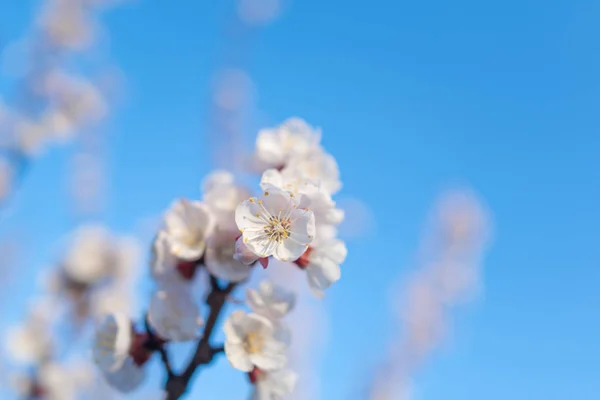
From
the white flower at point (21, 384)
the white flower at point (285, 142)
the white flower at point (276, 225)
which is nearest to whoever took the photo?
the white flower at point (276, 225)

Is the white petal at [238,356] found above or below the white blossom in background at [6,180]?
below

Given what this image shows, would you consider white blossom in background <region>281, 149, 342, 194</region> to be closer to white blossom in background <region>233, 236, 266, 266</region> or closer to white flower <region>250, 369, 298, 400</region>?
white blossom in background <region>233, 236, 266, 266</region>

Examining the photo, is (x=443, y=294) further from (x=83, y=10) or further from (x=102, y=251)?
(x=83, y=10)

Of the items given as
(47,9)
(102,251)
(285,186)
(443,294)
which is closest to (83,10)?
(47,9)

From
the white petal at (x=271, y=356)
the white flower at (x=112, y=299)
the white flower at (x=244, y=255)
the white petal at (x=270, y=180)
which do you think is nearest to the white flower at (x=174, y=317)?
the white petal at (x=271, y=356)

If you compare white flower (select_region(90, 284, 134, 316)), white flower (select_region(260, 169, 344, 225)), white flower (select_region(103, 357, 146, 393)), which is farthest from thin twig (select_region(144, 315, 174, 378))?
white flower (select_region(90, 284, 134, 316))

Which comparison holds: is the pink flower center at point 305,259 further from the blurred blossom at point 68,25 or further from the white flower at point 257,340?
the blurred blossom at point 68,25
